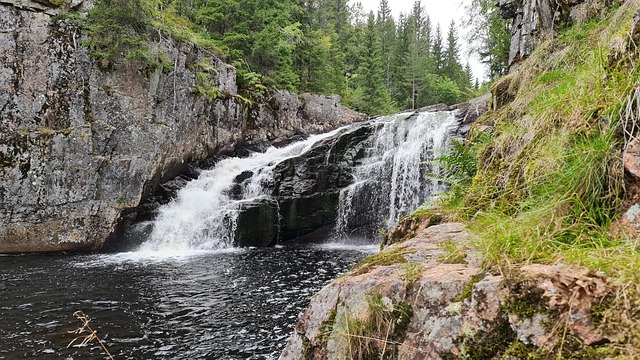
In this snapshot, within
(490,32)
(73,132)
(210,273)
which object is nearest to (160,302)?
(210,273)

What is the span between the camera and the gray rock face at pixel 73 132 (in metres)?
12.8

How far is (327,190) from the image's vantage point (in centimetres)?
1606

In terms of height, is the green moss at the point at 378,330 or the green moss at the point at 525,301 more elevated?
the green moss at the point at 525,301

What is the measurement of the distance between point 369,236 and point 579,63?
11.4 metres

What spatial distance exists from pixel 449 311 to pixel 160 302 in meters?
7.18

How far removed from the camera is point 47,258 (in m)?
12.0

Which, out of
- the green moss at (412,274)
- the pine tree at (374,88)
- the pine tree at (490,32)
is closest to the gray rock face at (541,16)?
the pine tree at (490,32)

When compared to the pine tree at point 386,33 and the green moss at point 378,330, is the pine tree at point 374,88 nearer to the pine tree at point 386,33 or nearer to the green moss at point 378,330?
the pine tree at point 386,33

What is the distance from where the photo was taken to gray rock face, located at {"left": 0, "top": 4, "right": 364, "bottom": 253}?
1275cm

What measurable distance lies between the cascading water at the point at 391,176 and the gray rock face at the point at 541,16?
4.98 metres

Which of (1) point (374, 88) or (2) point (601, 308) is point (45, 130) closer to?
(2) point (601, 308)

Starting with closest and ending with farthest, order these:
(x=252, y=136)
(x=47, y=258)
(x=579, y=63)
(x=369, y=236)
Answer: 1. (x=579, y=63)
2. (x=47, y=258)
3. (x=369, y=236)
4. (x=252, y=136)

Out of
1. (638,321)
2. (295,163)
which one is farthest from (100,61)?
(638,321)

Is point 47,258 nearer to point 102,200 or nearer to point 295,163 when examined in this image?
point 102,200
